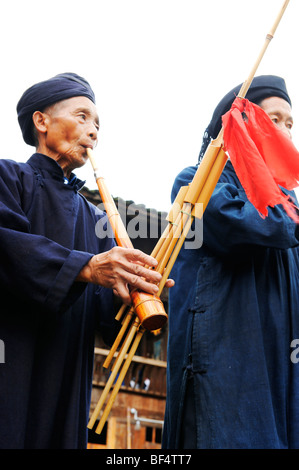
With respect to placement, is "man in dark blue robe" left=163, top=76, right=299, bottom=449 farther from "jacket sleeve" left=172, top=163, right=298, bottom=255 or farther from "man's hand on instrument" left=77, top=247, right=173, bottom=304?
"man's hand on instrument" left=77, top=247, right=173, bottom=304

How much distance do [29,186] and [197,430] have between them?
1.32 meters

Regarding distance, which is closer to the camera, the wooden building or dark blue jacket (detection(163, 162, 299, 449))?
dark blue jacket (detection(163, 162, 299, 449))

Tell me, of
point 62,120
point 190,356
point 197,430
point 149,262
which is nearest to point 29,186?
point 62,120

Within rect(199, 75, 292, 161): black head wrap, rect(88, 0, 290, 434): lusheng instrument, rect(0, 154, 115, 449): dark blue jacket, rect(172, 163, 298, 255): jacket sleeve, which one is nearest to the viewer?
rect(0, 154, 115, 449): dark blue jacket

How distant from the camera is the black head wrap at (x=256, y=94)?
3.18m

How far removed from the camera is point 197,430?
2.50 m

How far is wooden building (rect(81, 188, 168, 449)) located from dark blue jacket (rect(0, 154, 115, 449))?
625cm

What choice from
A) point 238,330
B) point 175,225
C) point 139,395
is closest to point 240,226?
point 175,225

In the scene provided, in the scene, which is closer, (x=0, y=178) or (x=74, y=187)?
(x=0, y=178)

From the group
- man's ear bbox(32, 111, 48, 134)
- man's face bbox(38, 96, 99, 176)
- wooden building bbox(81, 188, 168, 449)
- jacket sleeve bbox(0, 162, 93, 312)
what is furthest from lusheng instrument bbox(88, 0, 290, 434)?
wooden building bbox(81, 188, 168, 449)

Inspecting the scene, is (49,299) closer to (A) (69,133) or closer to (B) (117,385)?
(B) (117,385)

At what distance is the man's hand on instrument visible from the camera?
230 centimetres

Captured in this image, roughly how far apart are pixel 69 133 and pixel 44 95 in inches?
11.2
